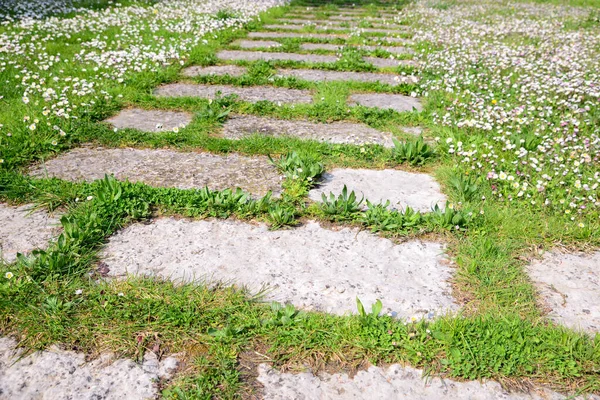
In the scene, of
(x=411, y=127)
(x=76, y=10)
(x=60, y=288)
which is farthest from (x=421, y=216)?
(x=76, y=10)

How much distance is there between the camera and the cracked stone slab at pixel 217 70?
766 cm

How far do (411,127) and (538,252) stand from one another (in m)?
2.69

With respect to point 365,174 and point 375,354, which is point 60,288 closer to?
point 375,354

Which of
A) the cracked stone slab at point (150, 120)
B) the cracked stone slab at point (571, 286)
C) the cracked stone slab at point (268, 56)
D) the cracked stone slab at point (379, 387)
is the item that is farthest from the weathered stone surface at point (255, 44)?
the cracked stone slab at point (379, 387)

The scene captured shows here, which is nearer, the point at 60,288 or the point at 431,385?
the point at 431,385

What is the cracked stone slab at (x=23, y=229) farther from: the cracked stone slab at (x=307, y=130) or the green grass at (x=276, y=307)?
the cracked stone slab at (x=307, y=130)

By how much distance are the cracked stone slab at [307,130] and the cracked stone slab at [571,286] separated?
232 centimetres

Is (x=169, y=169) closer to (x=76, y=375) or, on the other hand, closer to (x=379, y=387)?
(x=76, y=375)

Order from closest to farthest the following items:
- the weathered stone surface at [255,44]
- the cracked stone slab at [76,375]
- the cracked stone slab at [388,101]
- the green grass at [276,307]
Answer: the cracked stone slab at [76,375] < the green grass at [276,307] < the cracked stone slab at [388,101] < the weathered stone surface at [255,44]

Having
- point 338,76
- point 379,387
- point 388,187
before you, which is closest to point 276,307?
point 379,387

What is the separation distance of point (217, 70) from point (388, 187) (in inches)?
186

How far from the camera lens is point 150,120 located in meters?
5.80

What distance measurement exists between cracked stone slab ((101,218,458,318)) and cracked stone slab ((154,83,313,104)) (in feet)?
10.8

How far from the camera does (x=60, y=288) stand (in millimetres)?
2951
